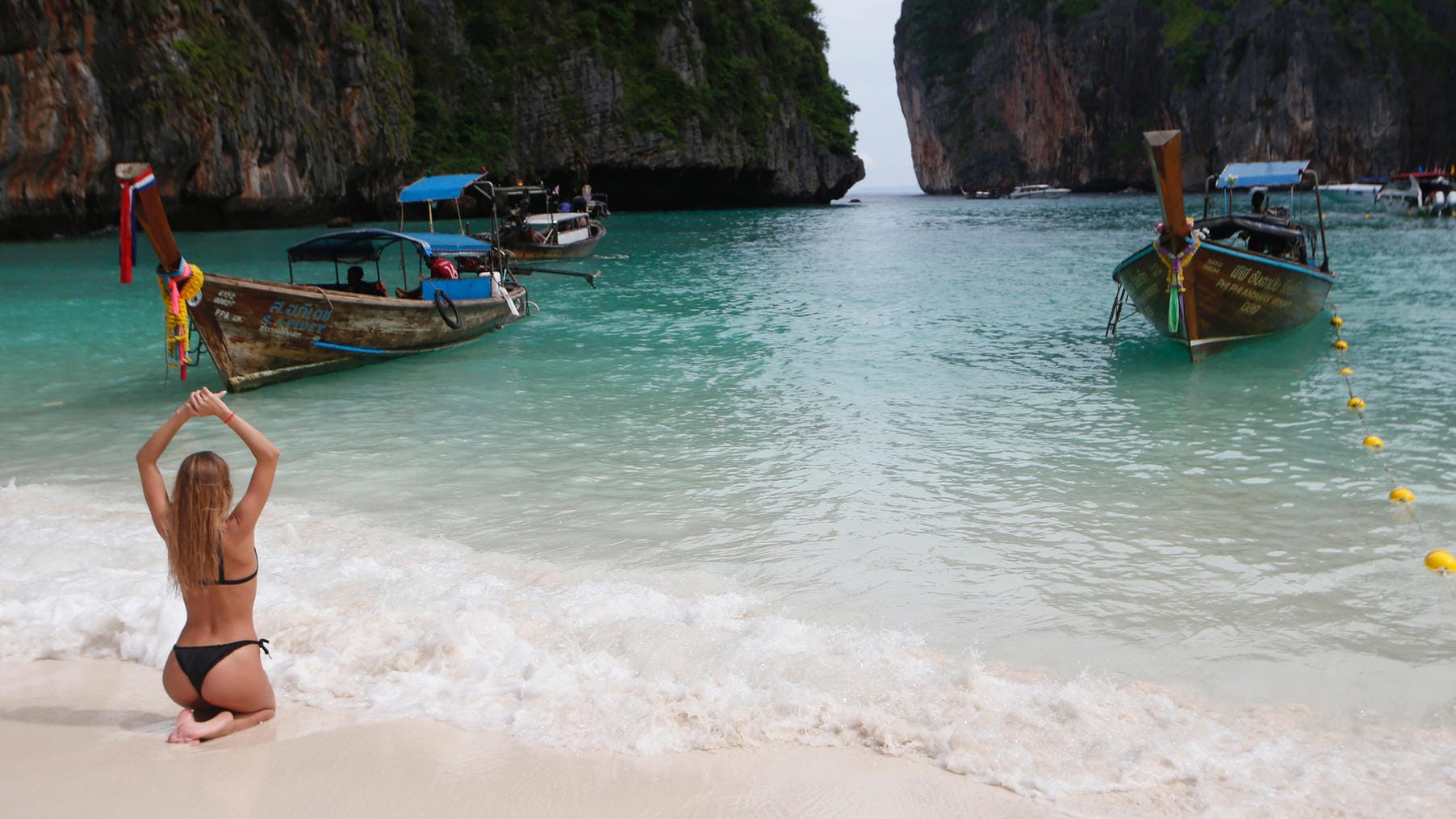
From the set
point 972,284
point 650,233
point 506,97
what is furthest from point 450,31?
point 972,284

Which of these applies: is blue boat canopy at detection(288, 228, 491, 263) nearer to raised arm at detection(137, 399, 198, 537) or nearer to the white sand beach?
raised arm at detection(137, 399, 198, 537)

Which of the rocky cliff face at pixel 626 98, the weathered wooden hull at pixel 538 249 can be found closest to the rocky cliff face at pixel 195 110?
the rocky cliff face at pixel 626 98

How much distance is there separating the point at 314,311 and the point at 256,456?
9.65 meters

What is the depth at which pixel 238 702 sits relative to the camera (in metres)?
3.79

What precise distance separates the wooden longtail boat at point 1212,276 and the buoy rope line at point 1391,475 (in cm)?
94

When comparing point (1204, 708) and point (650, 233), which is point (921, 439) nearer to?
point (1204, 708)

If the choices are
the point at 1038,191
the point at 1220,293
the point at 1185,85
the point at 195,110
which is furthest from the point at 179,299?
the point at 1038,191

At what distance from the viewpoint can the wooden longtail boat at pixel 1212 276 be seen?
11984mm

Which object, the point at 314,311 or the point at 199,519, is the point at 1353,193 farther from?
the point at 199,519

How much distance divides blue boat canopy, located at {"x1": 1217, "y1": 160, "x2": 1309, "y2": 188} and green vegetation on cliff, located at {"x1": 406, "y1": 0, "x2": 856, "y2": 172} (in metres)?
40.2

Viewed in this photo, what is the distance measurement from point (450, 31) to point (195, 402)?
53311 mm

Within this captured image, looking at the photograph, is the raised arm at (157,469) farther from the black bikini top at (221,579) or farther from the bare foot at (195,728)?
the bare foot at (195,728)

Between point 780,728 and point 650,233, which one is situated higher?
point 650,233

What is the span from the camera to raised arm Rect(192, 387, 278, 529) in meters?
3.68
